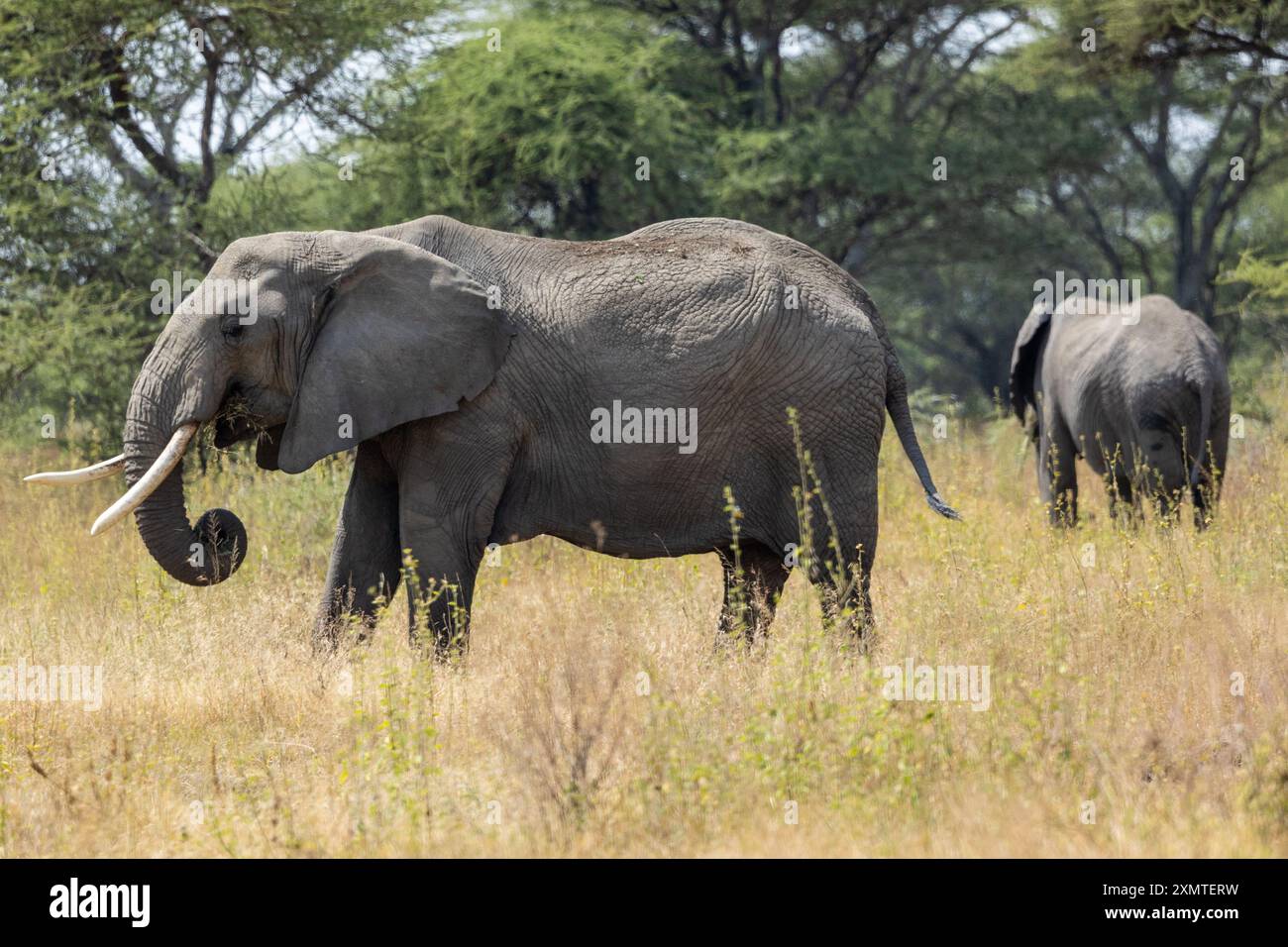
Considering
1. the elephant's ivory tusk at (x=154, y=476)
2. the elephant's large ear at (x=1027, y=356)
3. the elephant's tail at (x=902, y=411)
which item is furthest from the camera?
the elephant's large ear at (x=1027, y=356)

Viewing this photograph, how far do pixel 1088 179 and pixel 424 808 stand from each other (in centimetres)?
2411

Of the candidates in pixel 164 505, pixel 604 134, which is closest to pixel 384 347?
pixel 164 505

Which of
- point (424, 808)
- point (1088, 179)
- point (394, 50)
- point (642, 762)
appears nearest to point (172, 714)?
point (424, 808)

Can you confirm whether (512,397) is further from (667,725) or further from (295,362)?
(667,725)

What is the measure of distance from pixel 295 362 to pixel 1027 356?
27.4ft

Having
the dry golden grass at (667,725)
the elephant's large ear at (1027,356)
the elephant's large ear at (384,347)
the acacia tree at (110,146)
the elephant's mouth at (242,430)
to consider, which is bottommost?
the dry golden grass at (667,725)

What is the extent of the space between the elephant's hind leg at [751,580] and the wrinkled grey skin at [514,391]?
0.13 m

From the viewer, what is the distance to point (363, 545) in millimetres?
7344

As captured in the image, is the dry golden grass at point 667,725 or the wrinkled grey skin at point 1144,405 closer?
the dry golden grass at point 667,725

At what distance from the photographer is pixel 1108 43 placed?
16438mm

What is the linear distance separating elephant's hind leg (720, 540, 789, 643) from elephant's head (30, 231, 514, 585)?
5.09ft

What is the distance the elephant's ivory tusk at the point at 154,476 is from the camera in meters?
6.55

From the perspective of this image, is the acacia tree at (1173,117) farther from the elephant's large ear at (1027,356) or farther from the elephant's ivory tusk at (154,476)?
the elephant's ivory tusk at (154,476)

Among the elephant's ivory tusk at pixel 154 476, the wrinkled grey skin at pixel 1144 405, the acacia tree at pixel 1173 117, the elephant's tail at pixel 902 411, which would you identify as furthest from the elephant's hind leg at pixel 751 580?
the acacia tree at pixel 1173 117
